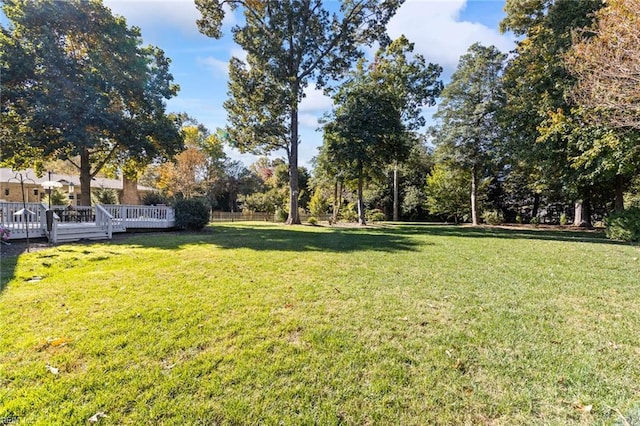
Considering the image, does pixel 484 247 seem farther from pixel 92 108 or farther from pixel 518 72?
pixel 92 108

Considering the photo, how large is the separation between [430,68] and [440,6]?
11859 mm

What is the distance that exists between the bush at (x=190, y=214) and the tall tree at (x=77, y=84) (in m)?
3.33

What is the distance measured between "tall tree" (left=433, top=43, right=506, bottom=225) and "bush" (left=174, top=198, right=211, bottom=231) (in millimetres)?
14758

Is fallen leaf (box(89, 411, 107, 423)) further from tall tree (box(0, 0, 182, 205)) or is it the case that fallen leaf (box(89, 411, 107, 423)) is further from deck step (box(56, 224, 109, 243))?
tall tree (box(0, 0, 182, 205))

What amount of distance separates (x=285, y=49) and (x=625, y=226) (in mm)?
16958

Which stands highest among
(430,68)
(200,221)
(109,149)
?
(430,68)

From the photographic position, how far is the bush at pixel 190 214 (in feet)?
42.0

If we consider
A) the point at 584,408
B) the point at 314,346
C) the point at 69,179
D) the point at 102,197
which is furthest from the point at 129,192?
the point at 584,408

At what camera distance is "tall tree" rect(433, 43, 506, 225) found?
57.4 ft

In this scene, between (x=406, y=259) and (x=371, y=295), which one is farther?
(x=406, y=259)

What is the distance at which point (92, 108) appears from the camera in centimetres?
1153

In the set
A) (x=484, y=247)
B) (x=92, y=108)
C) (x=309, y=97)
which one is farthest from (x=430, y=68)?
(x=92, y=108)

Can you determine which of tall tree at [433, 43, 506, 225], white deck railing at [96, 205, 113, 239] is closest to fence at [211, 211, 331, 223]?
tall tree at [433, 43, 506, 225]

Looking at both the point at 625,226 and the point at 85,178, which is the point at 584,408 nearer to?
the point at 625,226
